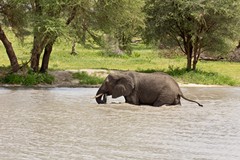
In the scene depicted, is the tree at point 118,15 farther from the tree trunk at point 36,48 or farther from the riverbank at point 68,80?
the tree trunk at point 36,48

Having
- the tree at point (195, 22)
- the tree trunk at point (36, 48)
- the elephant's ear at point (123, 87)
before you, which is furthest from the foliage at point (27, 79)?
the elephant's ear at point (123, 87)

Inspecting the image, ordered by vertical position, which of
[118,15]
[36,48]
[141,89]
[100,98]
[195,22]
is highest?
[118,15]

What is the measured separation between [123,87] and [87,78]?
8831 millimetres

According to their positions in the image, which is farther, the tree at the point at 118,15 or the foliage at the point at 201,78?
the foliage at the point at 201,78

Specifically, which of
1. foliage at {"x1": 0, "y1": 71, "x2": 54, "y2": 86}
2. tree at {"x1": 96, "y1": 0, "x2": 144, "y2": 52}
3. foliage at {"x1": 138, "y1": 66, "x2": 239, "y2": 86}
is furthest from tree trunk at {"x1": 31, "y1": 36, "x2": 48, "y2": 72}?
foliage at {"x1": 138, "y1": 66, "x2": 239, "y2": 86}

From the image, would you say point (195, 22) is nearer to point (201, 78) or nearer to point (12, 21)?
point (201, 78)

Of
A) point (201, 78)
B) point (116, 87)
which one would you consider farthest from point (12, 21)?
point (116, 87)

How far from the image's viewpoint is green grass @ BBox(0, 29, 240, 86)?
27438mm

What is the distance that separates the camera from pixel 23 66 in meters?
24.8

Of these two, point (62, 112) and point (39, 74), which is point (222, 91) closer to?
point (39, 74)

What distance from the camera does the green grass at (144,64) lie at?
27.4m

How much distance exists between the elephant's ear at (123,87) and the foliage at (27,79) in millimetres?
7642

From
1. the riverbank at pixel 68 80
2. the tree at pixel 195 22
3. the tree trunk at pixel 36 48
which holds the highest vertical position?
the tree at pixel 195 22

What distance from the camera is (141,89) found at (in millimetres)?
16781
